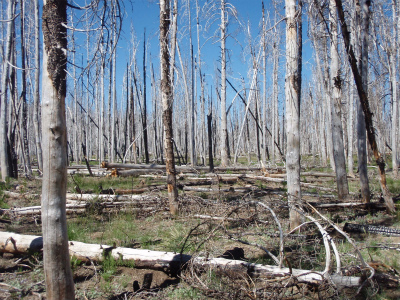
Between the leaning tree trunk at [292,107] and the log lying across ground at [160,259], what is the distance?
1.83 metres

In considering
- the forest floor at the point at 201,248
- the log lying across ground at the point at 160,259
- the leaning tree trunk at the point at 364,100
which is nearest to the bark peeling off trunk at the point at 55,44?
A: the forest floor at the point at 201,248

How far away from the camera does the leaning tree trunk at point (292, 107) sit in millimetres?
4891

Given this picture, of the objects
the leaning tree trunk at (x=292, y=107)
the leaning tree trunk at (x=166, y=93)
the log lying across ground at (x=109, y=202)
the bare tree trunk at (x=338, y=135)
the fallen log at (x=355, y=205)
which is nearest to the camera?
the leaning tree trunk at (x=292, y=107)

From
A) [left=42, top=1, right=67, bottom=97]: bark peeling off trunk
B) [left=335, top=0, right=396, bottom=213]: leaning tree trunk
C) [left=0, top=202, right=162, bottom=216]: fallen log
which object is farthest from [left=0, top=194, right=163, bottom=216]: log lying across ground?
[left=42, top=1, right=67, bottom=97]: bark peeling off trunk

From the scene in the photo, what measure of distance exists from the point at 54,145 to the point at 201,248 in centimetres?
272

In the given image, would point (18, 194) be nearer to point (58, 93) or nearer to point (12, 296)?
point (12, 296)

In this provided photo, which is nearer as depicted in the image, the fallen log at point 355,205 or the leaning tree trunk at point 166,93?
the leaning tree trunk at point 166,93

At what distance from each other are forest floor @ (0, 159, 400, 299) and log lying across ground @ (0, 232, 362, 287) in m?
0.08

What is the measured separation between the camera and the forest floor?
3104 mm

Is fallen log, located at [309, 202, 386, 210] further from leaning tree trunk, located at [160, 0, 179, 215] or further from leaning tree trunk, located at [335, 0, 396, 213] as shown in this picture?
leaning tree trunk, located at [160, 0, 179, 215]

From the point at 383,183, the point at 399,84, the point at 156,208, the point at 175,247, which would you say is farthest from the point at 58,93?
the point at 399,84

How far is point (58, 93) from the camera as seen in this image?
7.62 feet

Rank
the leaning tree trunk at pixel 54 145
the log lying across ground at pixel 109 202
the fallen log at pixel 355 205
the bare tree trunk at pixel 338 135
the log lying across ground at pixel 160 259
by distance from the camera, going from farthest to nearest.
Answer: the bare tree trunk at pixel 338 135, the log lying across ground at pixel 109 202, the fallen log at pixel 355 205, the log lying across ground at pixel 160 259, the leaning tree trunk at pixel 54 145

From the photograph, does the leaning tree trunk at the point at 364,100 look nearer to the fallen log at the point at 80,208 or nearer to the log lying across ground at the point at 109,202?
the log lying across ground at the point at 109,202
